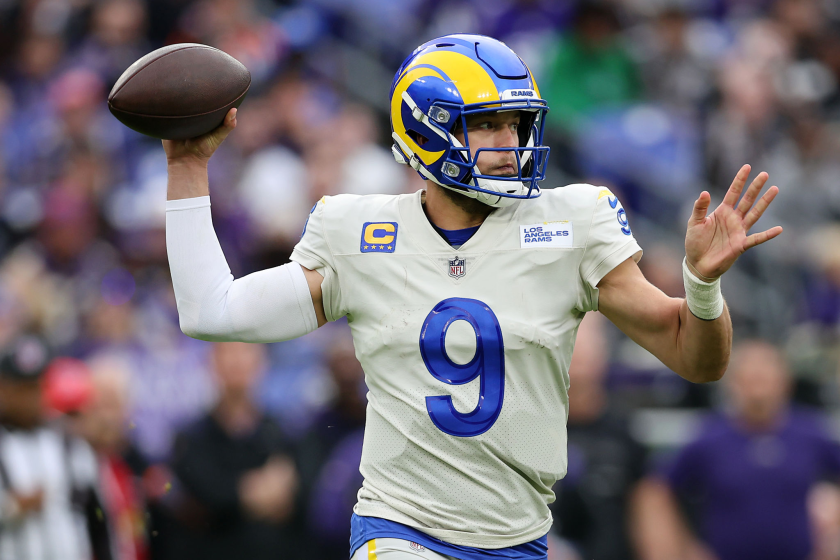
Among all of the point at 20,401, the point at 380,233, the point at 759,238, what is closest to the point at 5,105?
the point at 20,401

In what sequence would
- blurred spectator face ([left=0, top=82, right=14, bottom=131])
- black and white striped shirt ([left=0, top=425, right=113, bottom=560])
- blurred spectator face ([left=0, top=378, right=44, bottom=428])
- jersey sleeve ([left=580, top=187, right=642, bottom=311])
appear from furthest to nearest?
1. blurred spectator face ([left=0, top=82, right=14, bottom=131])
2. blurred spectator face ([left=0, top=378, right=44, bottom=428])
3. black and white striped shirt ([left=0, top=425, right=113, bottom=560])
4. jersey sleeve ([left=580, top=187, right=642, bottom=311])

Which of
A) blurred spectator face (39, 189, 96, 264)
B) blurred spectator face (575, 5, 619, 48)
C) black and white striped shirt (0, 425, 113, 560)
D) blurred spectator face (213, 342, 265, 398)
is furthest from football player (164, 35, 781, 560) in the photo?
blurred spectator face (575, 5, 619, 48)

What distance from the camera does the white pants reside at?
9.39 ft

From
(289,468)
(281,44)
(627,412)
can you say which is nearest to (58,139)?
(281,44)

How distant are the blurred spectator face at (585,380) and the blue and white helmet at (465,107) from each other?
2372 mm

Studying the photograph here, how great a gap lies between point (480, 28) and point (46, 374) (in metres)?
5.05

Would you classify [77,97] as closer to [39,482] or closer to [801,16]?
[39,482]

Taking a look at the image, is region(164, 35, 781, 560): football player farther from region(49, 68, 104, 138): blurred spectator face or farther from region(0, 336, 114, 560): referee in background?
region(49, 68, 104, 138): blurred spectator face

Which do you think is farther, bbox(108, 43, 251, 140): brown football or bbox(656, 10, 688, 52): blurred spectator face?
bbox(656, 10, 688, 52): blurred spectator face

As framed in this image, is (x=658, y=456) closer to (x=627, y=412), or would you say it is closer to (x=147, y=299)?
(x=627, y=412)

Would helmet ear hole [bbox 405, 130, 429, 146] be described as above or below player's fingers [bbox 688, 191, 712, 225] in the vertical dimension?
above

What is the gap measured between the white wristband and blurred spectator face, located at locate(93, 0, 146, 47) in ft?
23.8

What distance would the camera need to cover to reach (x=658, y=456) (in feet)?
20.4

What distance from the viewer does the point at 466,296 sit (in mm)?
2949
